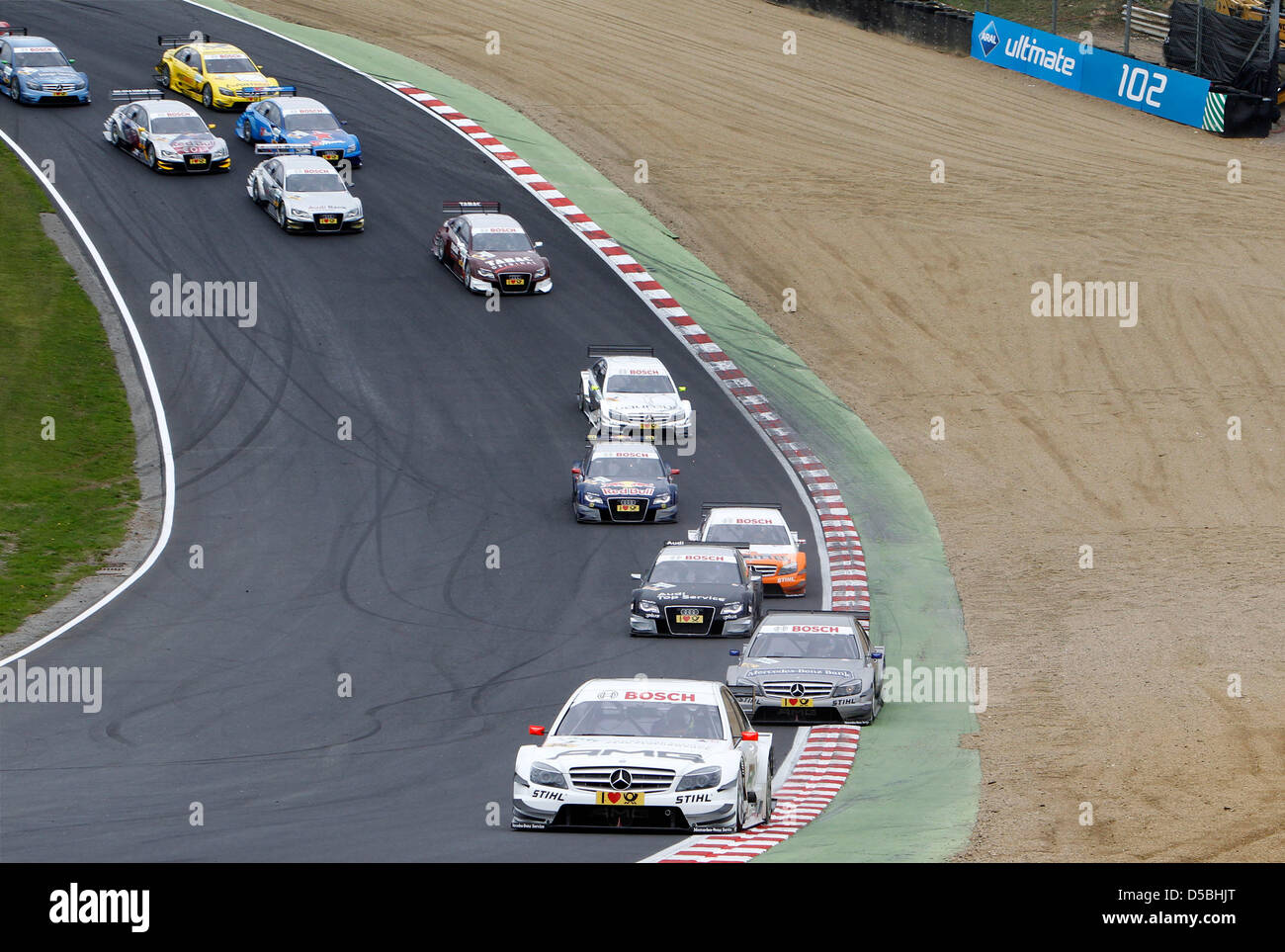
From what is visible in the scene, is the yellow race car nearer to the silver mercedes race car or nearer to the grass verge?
the grass verge

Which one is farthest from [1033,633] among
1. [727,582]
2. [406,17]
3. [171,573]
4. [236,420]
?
[406,17]

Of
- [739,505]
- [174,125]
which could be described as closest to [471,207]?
Answer: [174,125]

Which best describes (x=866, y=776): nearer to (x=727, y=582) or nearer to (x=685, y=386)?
(x=727, y=582)

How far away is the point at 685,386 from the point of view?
115ft

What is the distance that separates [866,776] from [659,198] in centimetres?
2760

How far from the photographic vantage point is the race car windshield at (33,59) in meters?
46.8

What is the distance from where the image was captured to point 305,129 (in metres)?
43.7

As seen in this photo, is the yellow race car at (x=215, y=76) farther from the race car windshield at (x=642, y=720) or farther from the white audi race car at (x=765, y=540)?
the race car windshield at (x=642, y=720)

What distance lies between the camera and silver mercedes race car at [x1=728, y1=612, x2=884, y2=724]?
20359 millimetres

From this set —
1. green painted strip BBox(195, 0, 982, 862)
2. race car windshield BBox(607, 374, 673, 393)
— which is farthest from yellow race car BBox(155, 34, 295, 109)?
race car windshield BBox(607, 374, 673, 393)

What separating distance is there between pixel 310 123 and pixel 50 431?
13718 mm

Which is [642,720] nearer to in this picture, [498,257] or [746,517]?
[746,517]

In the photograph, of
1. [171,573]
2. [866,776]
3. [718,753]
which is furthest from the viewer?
[171,573]
